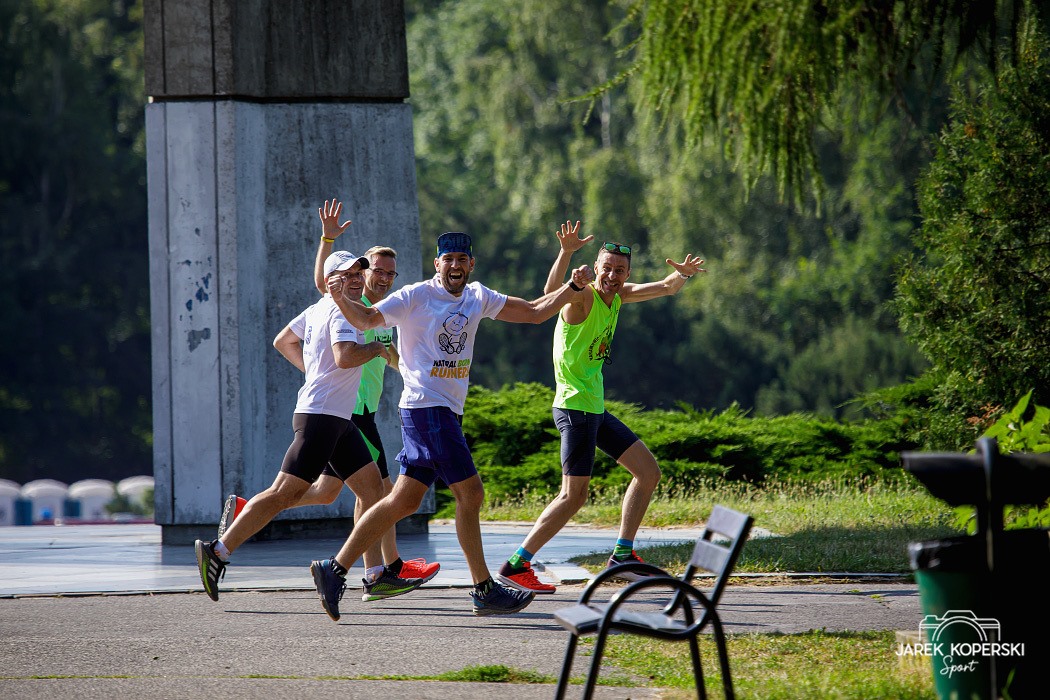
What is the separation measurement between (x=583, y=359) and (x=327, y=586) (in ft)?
7.54

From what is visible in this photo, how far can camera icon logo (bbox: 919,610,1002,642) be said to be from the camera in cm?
491

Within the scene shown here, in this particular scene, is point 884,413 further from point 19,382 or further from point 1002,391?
point 19,382

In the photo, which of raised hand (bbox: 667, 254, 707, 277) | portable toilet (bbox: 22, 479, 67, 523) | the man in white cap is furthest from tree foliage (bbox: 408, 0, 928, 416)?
the man in white cap

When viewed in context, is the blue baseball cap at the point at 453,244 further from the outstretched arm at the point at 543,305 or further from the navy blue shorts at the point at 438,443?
the navy blue shorts at the point at 438,443

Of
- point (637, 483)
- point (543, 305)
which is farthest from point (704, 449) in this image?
point (543, 305)

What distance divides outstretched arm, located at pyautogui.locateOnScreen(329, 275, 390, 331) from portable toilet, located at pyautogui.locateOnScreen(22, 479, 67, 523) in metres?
26.0

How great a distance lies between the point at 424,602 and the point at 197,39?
19.3 ft

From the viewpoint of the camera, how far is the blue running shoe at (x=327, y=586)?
24.9 feet

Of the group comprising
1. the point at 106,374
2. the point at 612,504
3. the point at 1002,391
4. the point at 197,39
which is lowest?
the point at 106,374

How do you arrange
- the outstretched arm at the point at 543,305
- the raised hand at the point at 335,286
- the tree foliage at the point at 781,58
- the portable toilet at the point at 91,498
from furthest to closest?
1. the portable toilet at the point at 91,498
2. the outstretched arm at the point at 543,305
3. the raised hand at the point at 335,286
4. the tree foliage at the point at 781,58

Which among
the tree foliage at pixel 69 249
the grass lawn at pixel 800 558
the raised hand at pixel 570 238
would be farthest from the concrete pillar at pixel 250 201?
the tree foliage at pixel 69 249

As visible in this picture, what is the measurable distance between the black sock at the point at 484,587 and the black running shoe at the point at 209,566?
1451 millimetres

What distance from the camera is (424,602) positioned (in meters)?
8.70

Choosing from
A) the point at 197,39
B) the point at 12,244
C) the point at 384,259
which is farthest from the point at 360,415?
the point at 12,244
